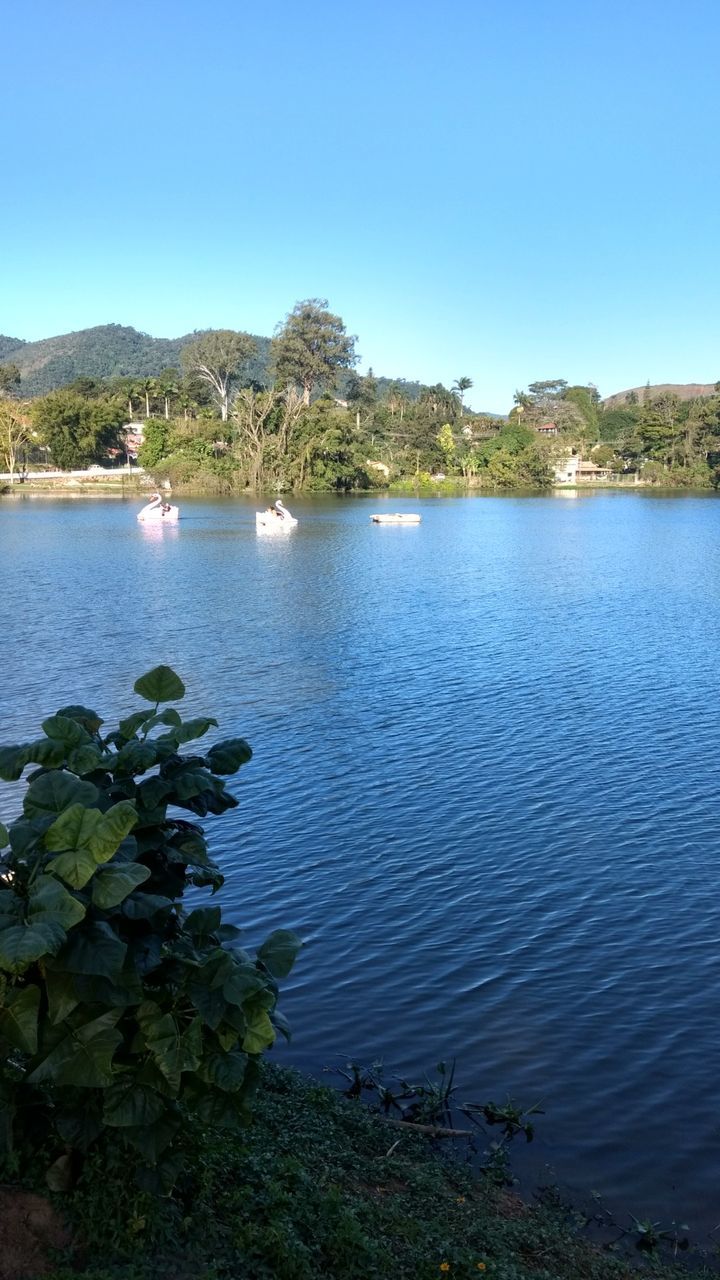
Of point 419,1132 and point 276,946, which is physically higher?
point 276,946

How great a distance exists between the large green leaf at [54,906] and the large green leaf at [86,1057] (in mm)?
544

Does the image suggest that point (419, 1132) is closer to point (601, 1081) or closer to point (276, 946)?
point (601, 1081)

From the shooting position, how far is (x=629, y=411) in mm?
183000

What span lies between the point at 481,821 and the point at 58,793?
31.7 ft

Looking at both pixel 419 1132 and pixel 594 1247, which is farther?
pixel 419 1132

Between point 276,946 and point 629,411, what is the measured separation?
621ft

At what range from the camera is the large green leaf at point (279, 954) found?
480 cm

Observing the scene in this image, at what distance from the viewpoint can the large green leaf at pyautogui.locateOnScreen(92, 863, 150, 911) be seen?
13.8 feet

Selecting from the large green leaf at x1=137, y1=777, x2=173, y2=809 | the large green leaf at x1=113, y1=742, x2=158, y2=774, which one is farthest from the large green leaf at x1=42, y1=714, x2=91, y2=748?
the large green leaf at x1=137, y1=777, x2=173, y2=809

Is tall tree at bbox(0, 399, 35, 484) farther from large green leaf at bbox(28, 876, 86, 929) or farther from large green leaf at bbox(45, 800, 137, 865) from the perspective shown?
large green leaf at bbox(28, 876, 86, 929)

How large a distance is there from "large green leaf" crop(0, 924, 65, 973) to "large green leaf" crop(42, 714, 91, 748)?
42.0 inches

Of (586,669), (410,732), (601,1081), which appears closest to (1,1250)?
(601,1081)

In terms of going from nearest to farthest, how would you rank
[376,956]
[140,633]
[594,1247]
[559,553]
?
[594,1247]
[376,956]
[140,633]
[559,553]

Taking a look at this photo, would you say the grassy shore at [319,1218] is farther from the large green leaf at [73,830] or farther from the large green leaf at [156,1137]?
the large green leaf at [73,830]
